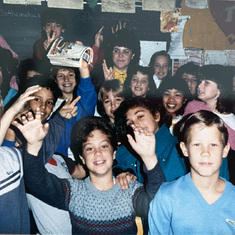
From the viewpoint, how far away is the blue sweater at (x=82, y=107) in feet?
4.63

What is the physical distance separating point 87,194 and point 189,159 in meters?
0.46

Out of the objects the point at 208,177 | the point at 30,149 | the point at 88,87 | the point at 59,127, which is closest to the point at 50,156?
the point at 59,127

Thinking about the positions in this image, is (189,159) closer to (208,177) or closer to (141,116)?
(208,177)

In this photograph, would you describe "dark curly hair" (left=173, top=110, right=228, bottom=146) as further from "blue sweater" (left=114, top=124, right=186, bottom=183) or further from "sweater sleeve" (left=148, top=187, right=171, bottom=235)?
"sweater sleeve" (left=148, top=187, right=171, bottom=235)

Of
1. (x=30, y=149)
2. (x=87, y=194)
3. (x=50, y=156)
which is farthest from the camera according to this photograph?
(x=50, y=156)

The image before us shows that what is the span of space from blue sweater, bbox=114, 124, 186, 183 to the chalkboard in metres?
0.48

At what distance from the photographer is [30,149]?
1.09 m

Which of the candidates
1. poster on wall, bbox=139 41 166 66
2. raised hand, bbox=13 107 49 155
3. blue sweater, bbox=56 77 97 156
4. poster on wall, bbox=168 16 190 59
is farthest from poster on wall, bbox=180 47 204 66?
raised hand, bbox=13 107 49 155

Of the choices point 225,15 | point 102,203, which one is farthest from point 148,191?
point 225,15

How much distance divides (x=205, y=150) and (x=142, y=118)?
35cm

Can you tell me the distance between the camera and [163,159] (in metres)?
1.37

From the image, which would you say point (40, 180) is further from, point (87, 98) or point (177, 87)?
point (177, 87)

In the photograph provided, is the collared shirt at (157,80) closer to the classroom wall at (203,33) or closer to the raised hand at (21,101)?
the classroom wall at (203,33)

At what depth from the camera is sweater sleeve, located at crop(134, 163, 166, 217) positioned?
1164 mm
